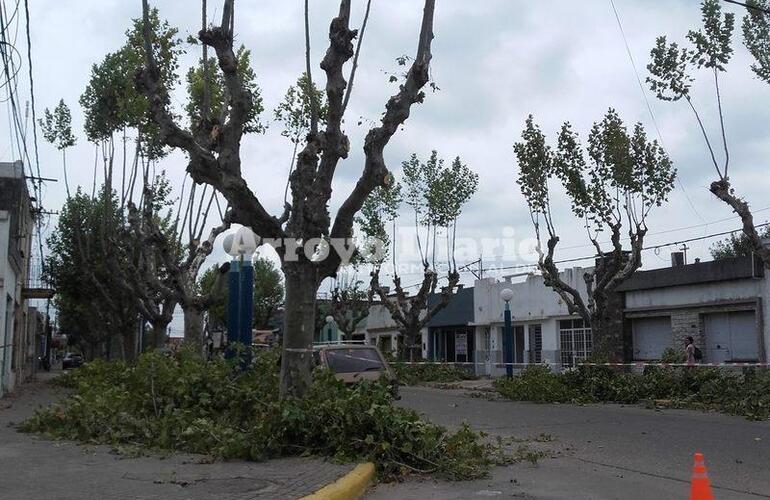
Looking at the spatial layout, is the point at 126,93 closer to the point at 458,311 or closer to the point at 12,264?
the point at 12,264

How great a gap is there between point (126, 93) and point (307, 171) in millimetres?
12658

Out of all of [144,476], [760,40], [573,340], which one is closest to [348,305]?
[573,340]

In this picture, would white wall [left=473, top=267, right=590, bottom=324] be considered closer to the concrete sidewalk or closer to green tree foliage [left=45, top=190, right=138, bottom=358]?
green tree foliage [left=45, top=190, right=138, bottom=358]

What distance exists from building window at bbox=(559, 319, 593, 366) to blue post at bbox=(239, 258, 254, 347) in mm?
17834

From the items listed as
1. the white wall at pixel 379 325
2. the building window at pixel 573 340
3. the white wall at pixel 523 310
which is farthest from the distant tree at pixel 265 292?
the building window at pixel 573 340

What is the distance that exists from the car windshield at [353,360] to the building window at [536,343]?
17345 millimetres

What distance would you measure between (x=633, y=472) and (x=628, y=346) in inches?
778

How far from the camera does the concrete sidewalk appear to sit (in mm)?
6914

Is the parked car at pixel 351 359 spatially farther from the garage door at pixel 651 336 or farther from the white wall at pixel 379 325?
the white wall at pixel 379 325

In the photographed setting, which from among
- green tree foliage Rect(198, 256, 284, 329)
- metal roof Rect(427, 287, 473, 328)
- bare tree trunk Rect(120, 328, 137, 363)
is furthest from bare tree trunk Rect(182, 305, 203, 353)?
green tree foliage Rect(198, 256, 284, 329)

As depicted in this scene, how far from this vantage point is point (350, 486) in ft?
23.8

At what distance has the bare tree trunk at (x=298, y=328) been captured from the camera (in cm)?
1016

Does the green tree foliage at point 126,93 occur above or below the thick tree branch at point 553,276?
above

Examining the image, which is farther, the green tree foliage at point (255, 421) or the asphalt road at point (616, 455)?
the green tree foliage at point (255, 421)
